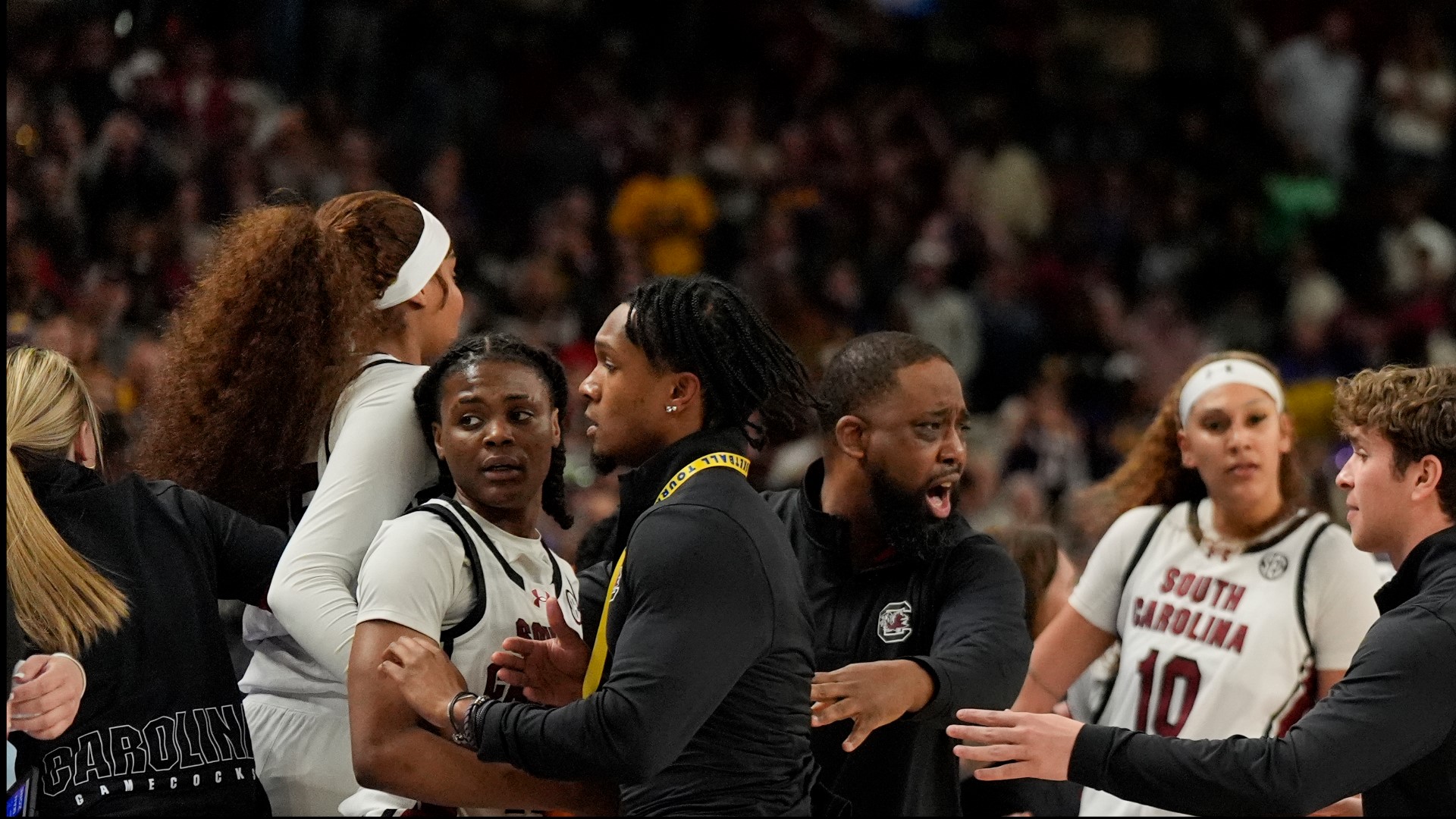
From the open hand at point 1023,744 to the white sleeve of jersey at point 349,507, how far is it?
1.26m

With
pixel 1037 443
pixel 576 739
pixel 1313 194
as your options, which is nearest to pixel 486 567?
pixel 576 739

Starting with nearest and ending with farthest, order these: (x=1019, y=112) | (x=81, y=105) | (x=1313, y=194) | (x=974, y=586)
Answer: (x=974, y=586), (x=81, y=105), (x=1313, y=194), (x=1019, y=112)

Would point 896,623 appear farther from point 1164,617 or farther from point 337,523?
point 337,523

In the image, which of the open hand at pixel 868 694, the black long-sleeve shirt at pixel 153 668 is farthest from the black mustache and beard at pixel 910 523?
the black long-sleeve shirt at pixel 153 668

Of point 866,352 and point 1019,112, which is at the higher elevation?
point 1019,112

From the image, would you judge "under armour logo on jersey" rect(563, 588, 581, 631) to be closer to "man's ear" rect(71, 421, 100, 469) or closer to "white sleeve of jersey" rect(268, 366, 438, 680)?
"white sleeve of jersey" rect(268, 366, 438, 680)

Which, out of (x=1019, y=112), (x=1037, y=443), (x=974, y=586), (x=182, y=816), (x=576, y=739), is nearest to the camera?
(x=576, y=739)

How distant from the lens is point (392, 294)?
381cm

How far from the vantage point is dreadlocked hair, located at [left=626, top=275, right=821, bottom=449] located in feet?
10.7

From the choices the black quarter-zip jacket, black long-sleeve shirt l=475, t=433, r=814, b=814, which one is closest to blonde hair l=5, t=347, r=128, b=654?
black long-sleeve shirt l=475, t=433, r=814, b=814

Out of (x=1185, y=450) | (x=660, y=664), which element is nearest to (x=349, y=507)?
(x=660, y=664)

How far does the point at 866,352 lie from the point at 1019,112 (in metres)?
9.74

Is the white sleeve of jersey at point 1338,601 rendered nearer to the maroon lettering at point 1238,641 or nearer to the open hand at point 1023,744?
the maroon lettering at point 1238,641

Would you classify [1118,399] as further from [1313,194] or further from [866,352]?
[866,352]
